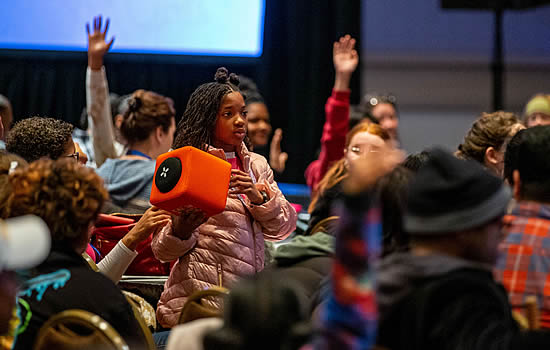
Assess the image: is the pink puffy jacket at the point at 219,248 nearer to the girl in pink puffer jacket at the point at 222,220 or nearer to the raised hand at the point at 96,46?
the girl in pink puffer jacket at the point at 222,220

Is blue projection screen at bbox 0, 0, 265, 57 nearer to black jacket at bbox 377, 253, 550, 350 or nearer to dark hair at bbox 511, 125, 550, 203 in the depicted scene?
dark hair at bbox 511, 125, 550, 203

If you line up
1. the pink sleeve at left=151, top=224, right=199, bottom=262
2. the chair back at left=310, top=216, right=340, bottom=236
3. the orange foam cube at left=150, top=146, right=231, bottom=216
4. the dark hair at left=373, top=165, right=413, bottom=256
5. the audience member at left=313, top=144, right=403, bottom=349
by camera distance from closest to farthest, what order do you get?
1. the audience member at left=313, top=144, right=403, bottom=349
2. the dark hair at left=373, top=165, right=413, bottom=256
3. the orange foam cube at left=150, top=146, right=231, bottom=216
4. the pink sleeve at left=151, top=224, right=199, bottom=262
5. the chair back at left=310, top=216, right=340, bottom=236

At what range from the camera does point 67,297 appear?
1587mm

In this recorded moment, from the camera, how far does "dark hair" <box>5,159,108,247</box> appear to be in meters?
1.61

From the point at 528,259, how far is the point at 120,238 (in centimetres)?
158

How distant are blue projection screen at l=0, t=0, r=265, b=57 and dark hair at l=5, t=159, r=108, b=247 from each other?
14.5 feet

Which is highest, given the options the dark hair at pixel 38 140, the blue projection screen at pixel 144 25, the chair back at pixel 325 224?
the blue projection screen at pixel 144 25

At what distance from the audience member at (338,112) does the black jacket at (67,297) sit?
1895mm

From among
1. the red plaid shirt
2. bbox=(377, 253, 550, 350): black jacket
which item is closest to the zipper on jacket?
the red plaid shirt

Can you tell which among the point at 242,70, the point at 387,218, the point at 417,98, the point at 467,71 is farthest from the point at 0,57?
the point at 387,218

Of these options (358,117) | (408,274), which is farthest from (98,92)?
(408,274)

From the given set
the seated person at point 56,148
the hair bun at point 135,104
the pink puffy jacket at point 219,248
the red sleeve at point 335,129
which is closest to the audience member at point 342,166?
the red sleeve at point 335,129

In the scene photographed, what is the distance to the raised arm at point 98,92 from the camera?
3.23m

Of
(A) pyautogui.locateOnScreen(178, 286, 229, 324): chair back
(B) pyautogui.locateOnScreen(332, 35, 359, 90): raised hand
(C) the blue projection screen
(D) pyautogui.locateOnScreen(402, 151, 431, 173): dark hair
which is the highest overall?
(C) the blue projection screen
